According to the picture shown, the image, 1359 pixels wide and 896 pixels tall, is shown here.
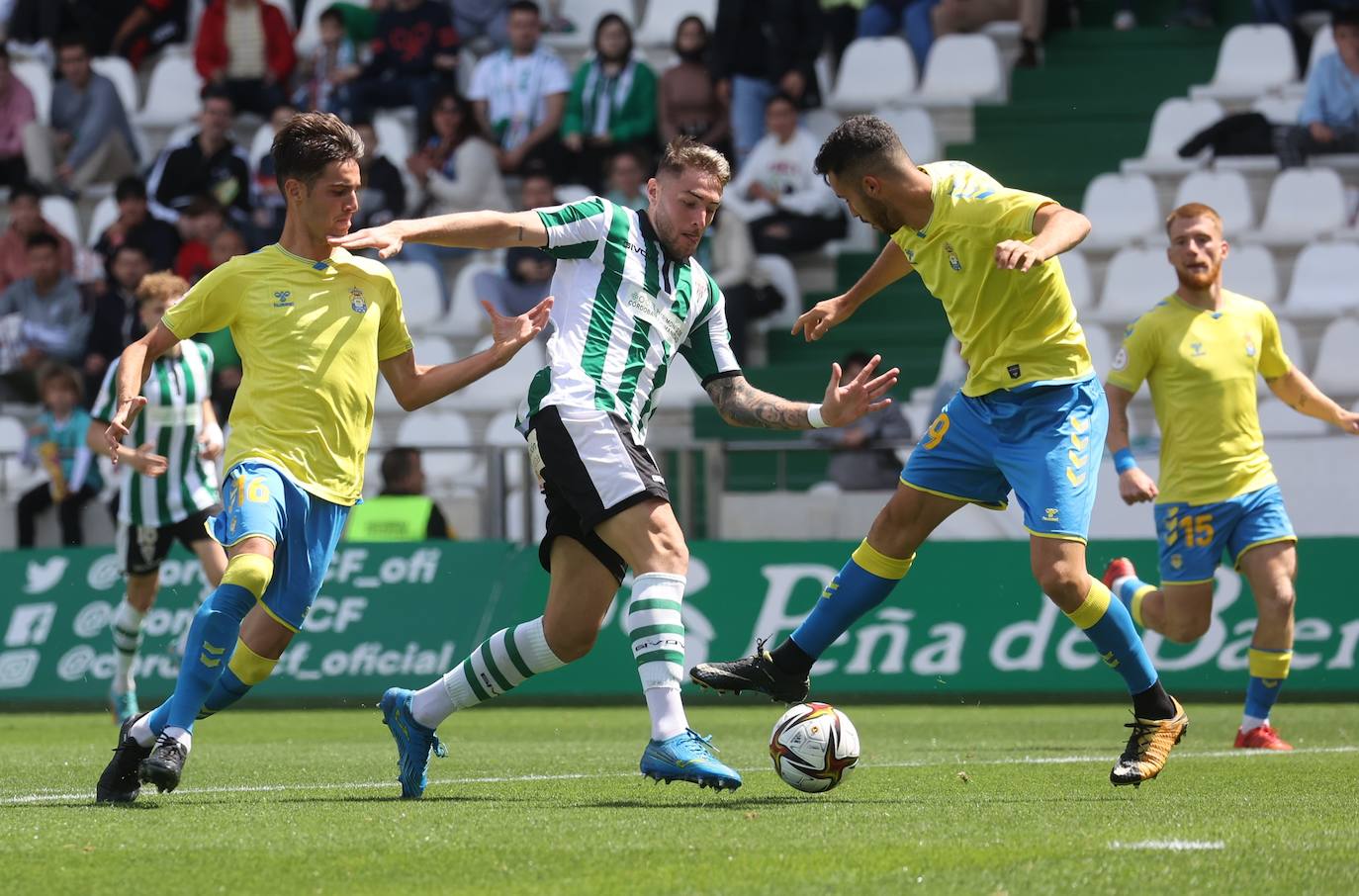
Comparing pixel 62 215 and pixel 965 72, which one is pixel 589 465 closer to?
pixel 965 72

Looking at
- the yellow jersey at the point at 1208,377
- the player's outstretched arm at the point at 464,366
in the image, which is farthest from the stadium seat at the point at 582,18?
the player's outstretched arm at the point at 464,366

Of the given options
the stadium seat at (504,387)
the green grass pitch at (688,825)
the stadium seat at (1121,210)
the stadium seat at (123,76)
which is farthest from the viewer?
the stadium seat at (123,76)

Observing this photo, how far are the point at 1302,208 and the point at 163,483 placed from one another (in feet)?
31.1

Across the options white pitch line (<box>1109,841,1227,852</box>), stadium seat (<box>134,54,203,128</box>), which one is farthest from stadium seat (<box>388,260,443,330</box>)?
white pitch line (<box>1109,841,1227,852</box>)

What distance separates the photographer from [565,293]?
260 inches

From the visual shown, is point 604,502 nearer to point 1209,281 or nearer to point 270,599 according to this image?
point 270,599

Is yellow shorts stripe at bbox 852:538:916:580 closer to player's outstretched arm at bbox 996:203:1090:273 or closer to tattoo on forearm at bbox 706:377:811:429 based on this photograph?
tattoo on forearm at bbox 706:377:811:429

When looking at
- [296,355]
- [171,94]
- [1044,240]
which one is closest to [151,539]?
[296,355]

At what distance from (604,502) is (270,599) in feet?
4.19

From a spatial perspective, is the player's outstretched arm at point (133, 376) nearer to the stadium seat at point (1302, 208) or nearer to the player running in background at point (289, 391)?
the player running in background at point (289, 391)

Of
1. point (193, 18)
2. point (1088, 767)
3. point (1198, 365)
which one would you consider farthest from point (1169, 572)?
point (193, 18)

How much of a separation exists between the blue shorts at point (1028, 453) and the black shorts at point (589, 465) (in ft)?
3.90

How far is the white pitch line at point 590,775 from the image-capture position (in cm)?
668

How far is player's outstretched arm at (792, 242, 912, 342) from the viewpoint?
7066mm
